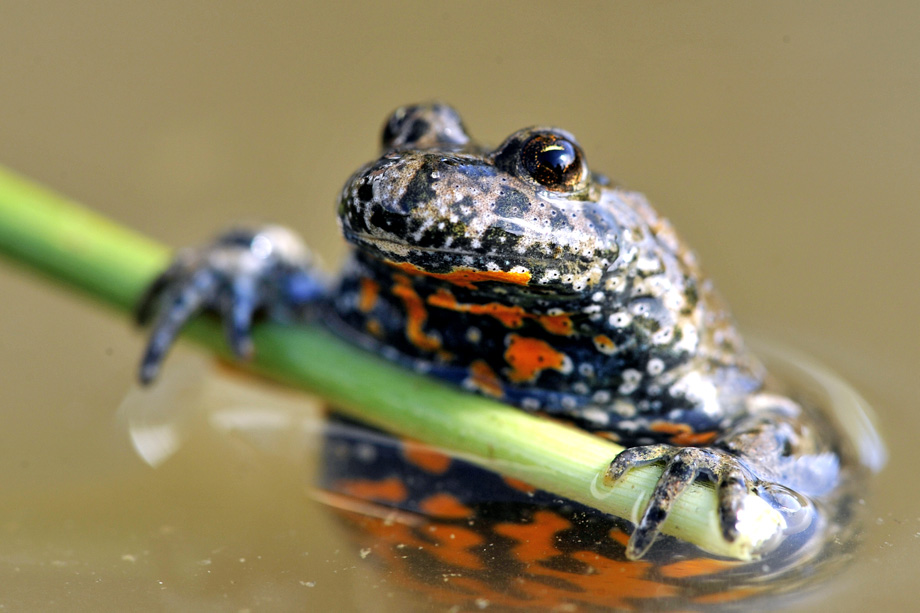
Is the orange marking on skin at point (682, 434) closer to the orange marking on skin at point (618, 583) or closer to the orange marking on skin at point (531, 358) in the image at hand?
the orange marking on skin at point (531, 358)

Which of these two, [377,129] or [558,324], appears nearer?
[558,324]

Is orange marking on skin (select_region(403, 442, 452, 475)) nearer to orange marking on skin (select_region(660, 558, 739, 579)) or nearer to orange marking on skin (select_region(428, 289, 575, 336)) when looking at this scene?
orange marking on skin (select_region(428, 289, 575, 336))

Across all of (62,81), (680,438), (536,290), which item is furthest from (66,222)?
(62,81)

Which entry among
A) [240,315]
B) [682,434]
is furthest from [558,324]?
[240,315]

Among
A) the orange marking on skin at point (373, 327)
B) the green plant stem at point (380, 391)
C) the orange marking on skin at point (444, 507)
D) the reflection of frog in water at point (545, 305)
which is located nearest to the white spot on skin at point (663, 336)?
the reflection of frog in water at point (545, 305)

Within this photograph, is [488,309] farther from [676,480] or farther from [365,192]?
[676,480]

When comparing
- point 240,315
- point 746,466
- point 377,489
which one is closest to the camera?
point 746,466
